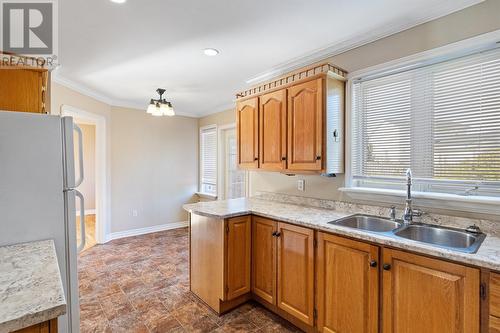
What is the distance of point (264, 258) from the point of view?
2.34 m

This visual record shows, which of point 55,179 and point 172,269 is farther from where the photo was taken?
point 172,269

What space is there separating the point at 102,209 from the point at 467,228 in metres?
4.74

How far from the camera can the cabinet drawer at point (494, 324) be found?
116 cm

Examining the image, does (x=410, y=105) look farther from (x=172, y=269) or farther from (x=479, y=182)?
(x=172, y=269)

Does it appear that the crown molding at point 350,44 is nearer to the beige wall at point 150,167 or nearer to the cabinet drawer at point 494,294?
the cabinet drawer at point 494,294

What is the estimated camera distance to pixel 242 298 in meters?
2.46

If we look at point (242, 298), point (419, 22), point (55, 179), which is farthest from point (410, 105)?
point (55, 179)

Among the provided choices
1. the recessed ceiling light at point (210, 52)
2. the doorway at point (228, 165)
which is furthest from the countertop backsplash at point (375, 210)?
the recessed ceiling light at point (210, 52)

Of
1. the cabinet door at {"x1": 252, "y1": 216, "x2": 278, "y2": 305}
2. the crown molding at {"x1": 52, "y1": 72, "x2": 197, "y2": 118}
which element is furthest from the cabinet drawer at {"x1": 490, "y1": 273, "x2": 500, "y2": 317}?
the crown molding at {"x1": 52, "y1": 72, "x2": 197, "y2": 118}

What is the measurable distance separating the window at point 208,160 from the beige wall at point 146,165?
0.51 feet

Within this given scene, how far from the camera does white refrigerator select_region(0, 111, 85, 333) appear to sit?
4.54ft

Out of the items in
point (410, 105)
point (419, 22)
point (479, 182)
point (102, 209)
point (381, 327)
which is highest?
point (419, 22)

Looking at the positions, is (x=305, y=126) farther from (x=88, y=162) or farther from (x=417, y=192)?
(x=88, y=162)

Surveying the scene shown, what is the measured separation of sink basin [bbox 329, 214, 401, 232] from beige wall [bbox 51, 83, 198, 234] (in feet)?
12.9
